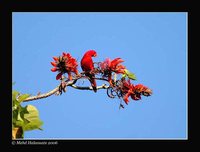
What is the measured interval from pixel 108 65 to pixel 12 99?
3.78 feet

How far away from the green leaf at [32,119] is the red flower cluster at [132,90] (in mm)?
1008

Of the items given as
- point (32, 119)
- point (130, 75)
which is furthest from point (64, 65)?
point (32, 119)

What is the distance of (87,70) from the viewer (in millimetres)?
5410

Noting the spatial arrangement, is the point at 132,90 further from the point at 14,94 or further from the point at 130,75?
the point at 14,94

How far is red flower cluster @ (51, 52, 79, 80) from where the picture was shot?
17.6 ft

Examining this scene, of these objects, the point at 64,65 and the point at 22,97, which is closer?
the point at 22,97

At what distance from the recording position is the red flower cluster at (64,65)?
538 cm

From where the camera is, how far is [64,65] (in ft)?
17.7

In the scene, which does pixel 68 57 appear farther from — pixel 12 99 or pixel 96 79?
pixel 12 99

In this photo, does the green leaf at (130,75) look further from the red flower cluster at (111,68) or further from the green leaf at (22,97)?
the green leaf at (22,97)

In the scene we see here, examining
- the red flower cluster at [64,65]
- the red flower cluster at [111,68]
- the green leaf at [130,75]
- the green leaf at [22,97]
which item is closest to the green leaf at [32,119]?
the green leaf at [22,97]

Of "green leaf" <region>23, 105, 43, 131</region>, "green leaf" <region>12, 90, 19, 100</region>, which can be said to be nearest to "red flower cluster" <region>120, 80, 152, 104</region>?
"green leaf" <region>23, 105, 43, 131</region>

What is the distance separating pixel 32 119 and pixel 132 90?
3.77 ft

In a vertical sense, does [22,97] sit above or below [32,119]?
above
